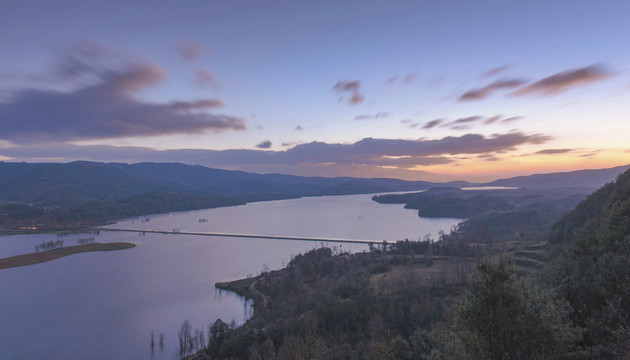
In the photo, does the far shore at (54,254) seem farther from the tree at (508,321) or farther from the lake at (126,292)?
the tree at (508,321)

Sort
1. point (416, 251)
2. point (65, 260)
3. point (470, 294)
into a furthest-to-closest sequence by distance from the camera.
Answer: point (65, 260) → point (416, 251) → point (470, 294)

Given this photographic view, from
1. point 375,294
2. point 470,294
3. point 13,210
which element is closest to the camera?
point 470,294

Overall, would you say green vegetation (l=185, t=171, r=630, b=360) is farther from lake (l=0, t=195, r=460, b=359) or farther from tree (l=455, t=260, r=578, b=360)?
lake (l=0, t=195, r=460, b=359)

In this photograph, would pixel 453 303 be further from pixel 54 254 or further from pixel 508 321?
pixel 54 254

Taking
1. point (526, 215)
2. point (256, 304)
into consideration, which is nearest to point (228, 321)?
point (256, 304)

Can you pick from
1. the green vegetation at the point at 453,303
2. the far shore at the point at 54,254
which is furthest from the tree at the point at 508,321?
the far shore at the point at 54,254

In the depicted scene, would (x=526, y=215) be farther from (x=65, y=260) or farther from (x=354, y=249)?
(x=65, y=260)

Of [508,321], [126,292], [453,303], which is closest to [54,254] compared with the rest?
[126,292]

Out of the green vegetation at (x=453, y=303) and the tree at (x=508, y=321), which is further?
the green vegetation at (x=453, y=303)
